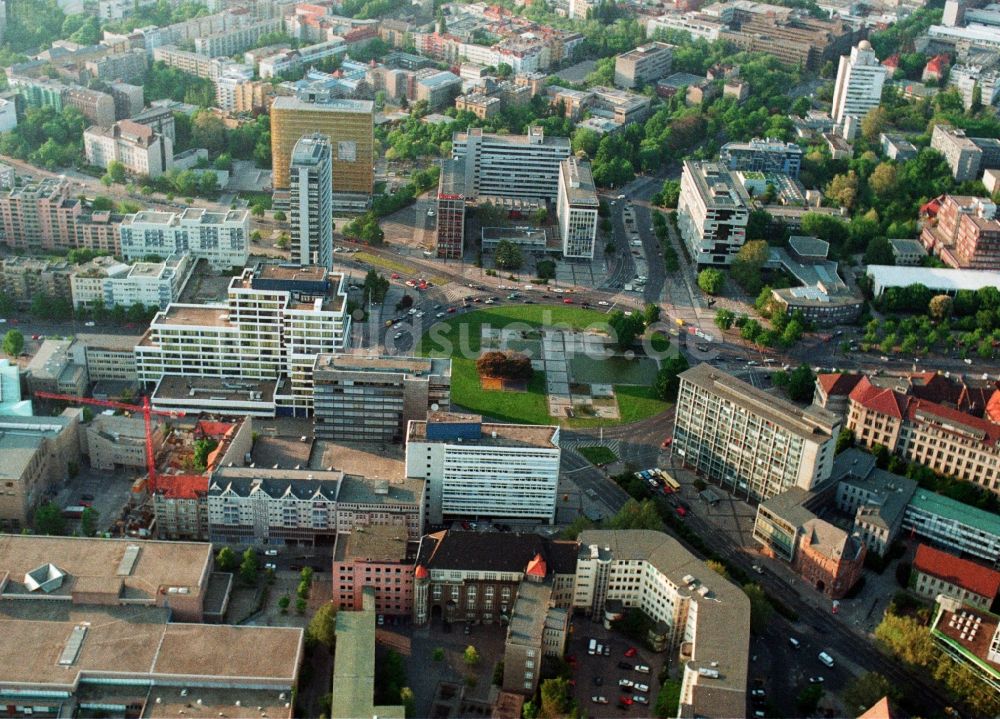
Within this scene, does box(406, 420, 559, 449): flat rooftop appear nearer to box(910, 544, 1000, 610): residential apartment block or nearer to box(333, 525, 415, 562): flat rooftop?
box(333, 525, 415, 562): flat rooftop

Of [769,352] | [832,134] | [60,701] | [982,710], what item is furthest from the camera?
[832,134]

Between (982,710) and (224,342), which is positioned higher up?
(224,342)

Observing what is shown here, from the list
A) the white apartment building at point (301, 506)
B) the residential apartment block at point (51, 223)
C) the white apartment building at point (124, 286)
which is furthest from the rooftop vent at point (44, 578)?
the residential apartment block at point (51, 223)

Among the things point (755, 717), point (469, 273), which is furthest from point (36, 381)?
point (755, 717)

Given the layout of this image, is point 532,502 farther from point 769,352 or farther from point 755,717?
point 769,352

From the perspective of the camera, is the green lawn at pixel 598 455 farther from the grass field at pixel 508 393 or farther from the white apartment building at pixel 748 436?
the white apartment building at pixel 748 436

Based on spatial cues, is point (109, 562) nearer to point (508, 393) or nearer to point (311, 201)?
point (508, 393)
